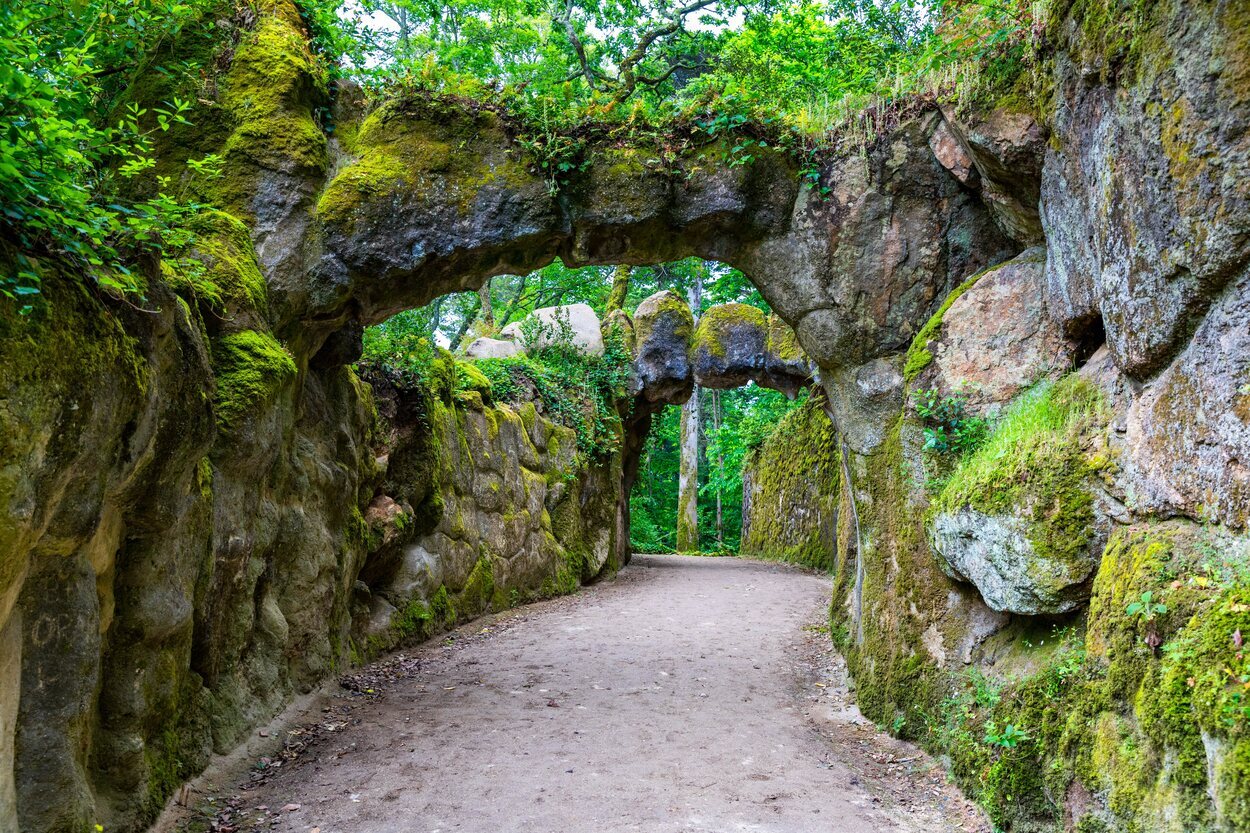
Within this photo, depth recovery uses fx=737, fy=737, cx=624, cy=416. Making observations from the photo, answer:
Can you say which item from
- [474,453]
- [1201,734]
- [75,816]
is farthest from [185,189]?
[1201,734]

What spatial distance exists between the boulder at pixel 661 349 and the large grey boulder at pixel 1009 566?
12091 mm

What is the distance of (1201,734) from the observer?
2740 mm

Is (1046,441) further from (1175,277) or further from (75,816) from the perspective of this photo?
(75,816)

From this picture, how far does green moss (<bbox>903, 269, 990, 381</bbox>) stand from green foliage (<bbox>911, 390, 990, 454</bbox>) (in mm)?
232

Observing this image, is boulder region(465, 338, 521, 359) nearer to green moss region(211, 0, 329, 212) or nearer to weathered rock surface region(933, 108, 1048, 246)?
green moss region(211, 0, 329, 212)

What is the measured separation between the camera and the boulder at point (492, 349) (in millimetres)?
15383

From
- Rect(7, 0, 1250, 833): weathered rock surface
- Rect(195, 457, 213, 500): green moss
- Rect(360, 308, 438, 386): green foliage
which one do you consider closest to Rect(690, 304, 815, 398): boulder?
Rect(7, 0, 1250, 833): weathered rock surface

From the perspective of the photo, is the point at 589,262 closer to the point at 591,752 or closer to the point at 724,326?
the point at 591,752

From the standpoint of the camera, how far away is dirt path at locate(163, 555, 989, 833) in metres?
4.08

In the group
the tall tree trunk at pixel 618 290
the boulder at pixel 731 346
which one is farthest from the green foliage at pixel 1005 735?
the tall tree trunk at pixel 618 290

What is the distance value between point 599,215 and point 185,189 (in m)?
3.24

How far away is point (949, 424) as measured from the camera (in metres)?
5.48

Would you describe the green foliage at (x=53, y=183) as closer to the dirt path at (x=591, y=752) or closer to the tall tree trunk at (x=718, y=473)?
the dirt path at (x=591, y=752)

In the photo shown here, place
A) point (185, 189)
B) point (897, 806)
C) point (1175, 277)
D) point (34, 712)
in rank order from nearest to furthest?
point (34, 712) → point (1175, 277) → point (897, 806) → point (185, 189)
